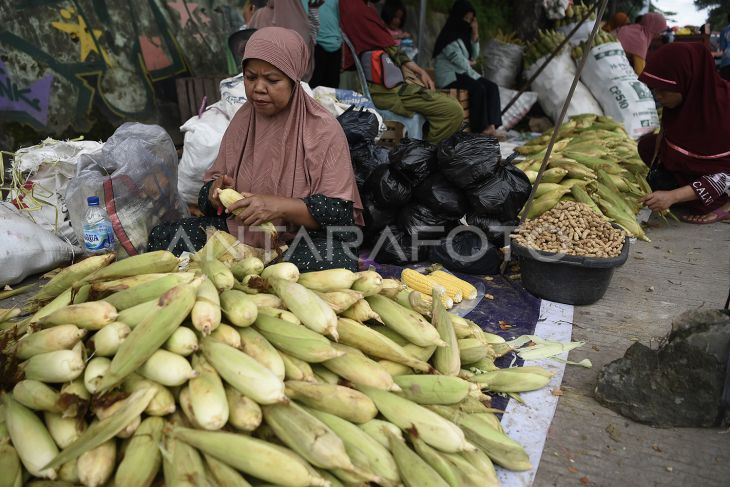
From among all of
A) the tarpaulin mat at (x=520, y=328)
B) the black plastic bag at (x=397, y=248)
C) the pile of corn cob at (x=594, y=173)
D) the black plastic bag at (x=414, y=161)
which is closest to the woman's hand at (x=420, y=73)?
the pile of corn cob at (x=594, y=173)

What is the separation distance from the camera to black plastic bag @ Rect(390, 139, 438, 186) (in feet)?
11.0

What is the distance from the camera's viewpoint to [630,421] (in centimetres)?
199

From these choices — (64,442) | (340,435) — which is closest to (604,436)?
(340,435)

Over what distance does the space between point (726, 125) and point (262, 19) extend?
3904 mm

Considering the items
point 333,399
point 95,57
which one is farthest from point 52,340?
point 95,57

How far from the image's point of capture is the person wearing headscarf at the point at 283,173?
251 centimetres

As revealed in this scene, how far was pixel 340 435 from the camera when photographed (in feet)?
4.94

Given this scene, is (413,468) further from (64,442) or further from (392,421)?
(64,442)

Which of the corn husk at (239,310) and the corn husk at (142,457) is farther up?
the corn husk at (239,310)

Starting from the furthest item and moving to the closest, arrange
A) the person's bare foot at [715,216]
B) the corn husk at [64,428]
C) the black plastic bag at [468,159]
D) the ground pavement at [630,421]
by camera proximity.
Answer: the person's bare foot at [715,216] → the black plastic bag at [468,159] → the ground pavement at [630,421] → the corn husk at [64,428]

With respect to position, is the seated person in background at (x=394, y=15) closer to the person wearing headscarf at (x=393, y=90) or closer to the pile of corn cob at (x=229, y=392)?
the person wearing headscarf at (x=393, y=90)

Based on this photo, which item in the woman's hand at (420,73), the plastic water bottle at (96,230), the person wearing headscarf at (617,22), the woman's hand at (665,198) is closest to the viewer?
the plastic water bottle at (96,230)

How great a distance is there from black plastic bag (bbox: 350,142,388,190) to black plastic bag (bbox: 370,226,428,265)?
15.3 inches

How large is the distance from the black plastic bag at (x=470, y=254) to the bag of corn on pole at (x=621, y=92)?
439 centimetres
